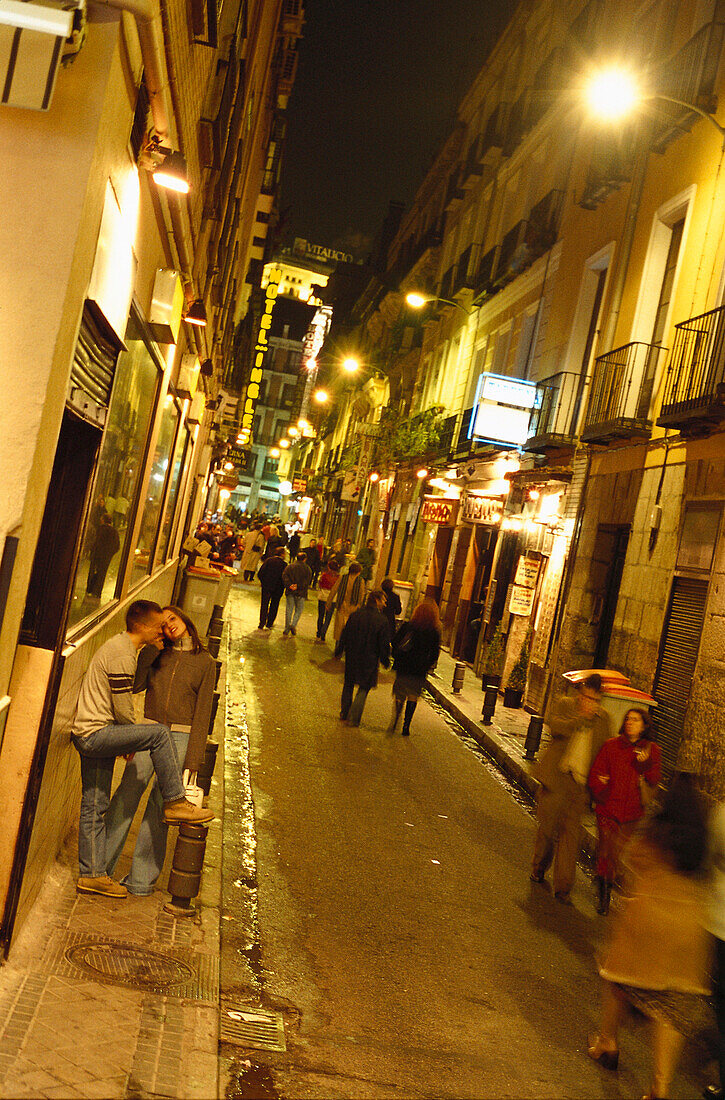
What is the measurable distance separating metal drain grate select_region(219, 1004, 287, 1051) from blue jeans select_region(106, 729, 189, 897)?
47.4 inches

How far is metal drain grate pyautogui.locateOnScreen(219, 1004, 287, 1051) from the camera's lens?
4902 millimetres

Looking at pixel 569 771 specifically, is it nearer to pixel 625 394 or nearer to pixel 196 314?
pixel 196 314

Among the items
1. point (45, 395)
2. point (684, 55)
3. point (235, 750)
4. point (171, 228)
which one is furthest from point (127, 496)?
point (684, 55)

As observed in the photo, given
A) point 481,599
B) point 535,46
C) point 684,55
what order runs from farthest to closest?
point 535,46 → point 481,599 → point 684,55

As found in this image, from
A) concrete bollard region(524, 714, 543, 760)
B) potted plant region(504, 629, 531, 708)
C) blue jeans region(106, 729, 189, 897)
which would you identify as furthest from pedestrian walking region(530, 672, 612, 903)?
potted plant region(504, 629, 531, 708)

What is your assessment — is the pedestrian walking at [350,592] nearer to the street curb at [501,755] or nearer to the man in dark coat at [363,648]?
the street curb at [501,755]

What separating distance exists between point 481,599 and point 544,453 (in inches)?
189

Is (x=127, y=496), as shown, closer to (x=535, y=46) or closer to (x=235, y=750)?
(x=235, y=750)

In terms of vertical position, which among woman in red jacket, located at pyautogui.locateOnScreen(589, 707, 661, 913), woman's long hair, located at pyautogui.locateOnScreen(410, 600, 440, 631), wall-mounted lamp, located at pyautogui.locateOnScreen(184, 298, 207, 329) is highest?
wall-mounted lamp, located at pyautogui.locateOnScreen(184, 298, 207, 329)

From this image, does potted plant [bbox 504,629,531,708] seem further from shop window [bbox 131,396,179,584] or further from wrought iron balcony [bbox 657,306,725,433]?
shop window [bbox 131,396,179,584]

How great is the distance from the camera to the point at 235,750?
36.4ft

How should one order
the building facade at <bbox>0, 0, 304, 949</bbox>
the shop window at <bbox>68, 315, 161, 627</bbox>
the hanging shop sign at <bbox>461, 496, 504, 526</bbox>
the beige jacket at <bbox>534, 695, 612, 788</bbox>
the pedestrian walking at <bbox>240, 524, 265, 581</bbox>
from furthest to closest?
the pedestrian walking at <bbox>240, 524, 265, 581</bbox>
the hanging shop sign at <bbox>461, 496, 504, 526</bbox>
the beige jacket at <bbox>534, 695, 612, 788</bbox>
the shop window at <bbox>68, 315, 161, 627</bbox>
the building facade at <bbox>0, 0, 304, 949</bbox>

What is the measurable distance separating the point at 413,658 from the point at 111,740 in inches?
314

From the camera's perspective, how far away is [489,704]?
1474 centimetres
